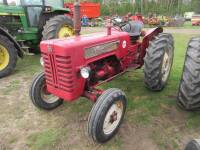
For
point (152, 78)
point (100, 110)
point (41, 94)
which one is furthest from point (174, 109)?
point (41, 94)

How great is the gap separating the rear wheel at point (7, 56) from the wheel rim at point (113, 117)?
3.29 metres

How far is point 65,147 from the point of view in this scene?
3.04 meters

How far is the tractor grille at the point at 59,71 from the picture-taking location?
301 centimetres

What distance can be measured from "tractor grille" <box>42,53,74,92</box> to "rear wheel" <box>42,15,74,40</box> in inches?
112

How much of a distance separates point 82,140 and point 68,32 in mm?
4138

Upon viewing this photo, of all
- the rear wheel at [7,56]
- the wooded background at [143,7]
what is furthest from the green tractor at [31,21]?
the wooded background at [143,7]

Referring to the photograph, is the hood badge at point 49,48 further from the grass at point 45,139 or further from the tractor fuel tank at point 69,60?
the grass at point 45,139

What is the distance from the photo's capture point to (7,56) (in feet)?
18.2

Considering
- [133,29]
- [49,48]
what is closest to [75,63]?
[49,48]

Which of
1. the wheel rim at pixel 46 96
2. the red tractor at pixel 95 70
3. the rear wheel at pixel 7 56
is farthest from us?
the rear wheel at pixel 7 56

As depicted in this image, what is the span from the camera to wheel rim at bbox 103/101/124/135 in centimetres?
304

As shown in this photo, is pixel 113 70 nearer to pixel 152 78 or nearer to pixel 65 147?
pixel 152 78

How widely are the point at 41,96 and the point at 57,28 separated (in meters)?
2.85

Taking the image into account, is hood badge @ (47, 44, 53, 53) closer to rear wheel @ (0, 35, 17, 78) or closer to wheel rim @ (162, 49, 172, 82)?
wheel rim @ (162, 49, 172, 82)
